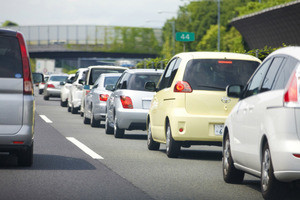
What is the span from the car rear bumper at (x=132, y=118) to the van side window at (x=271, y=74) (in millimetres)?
9124

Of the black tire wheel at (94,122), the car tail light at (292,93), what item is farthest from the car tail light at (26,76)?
the black tire wheel at (94,122)

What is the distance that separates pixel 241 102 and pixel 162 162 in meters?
3.44

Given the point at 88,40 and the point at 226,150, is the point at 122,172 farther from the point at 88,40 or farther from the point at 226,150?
the point at 88,40

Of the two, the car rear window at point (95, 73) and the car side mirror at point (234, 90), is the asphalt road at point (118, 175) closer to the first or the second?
the car side mirror at point (234, 90)

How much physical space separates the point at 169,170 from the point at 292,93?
440 cm

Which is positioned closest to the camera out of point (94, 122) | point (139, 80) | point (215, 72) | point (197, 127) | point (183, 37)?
point (197, 127)

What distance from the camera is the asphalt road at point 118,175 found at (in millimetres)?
9164

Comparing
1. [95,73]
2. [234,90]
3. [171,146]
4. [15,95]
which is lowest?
[171,146]

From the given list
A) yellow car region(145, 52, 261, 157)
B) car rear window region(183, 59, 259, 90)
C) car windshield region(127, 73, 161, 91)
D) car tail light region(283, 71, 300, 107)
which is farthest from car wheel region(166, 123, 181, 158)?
car tail light region(283, 71, 300, 107)

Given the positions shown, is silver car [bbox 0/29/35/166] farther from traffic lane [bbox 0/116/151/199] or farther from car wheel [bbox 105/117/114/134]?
car wheel [bbox 105/117/114/134]

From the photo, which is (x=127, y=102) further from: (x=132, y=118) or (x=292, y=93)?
(x=292, y=93)

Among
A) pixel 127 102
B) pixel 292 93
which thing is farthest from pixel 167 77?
pixel 292 93

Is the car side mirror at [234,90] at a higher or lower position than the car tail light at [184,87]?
higher

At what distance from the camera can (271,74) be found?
343 inches
